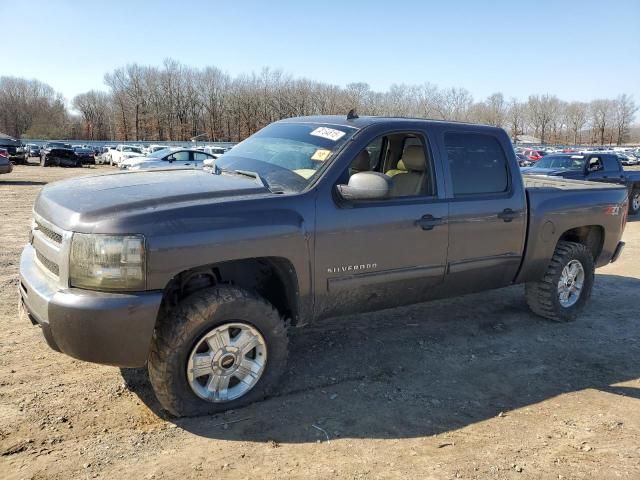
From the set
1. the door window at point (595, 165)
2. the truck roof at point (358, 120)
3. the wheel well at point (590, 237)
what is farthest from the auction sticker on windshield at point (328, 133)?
the door window at point (595, 165)

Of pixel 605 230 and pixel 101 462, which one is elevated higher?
pixel 605 230

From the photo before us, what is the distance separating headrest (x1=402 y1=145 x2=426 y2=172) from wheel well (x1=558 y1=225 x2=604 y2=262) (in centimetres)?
231

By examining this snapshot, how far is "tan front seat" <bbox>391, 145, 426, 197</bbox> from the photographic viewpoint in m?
4.25

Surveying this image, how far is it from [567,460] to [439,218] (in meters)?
1.92

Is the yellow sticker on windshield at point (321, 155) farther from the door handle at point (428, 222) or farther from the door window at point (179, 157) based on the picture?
the door window at point (179, 157)

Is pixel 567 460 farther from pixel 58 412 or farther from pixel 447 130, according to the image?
pixel 58 412

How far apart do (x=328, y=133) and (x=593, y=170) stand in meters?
13.3

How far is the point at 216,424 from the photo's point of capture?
10.9 feet

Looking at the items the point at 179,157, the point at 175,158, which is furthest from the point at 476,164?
the point at 179,157

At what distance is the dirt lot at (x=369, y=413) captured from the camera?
9.75 ft

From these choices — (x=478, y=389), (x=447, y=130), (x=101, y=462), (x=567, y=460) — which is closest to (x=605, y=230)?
(x=447, y=130)

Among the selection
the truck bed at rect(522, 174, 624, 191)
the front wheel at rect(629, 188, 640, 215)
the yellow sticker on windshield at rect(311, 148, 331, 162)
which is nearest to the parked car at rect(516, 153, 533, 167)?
the front wheel at rect(629, 188, 640, 215)

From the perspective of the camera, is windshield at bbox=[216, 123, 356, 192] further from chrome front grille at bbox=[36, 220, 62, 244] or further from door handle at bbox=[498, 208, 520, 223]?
door handle at bbox=[498, 208, 520, 223]

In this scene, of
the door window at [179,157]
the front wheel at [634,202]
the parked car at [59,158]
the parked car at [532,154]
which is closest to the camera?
the front wheel at [634,202]
